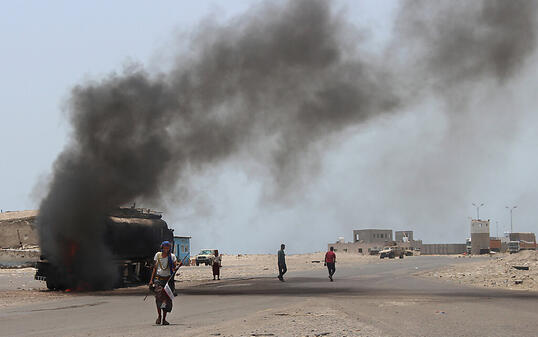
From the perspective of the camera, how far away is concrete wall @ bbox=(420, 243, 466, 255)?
132m

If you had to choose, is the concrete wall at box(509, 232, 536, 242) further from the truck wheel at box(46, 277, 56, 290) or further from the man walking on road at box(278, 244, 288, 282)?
the truck wheel at box(46, 277, 56, 290)

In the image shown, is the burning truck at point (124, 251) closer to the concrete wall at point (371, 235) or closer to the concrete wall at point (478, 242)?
the concrete wall at point (478, 242)

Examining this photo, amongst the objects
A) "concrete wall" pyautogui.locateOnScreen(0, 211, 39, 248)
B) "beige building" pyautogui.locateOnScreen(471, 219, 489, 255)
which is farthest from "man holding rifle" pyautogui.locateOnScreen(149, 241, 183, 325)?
"beige building" pyautogui.locateOnScreen(471, 219, 489, 255)

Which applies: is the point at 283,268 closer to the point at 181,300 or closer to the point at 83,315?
the point at 181,300

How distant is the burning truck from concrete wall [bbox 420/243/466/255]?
105507 millimetres

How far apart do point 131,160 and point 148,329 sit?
57.3 ft

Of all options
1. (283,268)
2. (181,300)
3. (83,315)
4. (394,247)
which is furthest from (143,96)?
(394,247)

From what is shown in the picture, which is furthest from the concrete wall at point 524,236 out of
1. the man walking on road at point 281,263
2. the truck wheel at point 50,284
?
the truck wheel at point 50,284

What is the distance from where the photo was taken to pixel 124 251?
2886cm

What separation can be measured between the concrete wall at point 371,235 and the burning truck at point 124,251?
109 metres

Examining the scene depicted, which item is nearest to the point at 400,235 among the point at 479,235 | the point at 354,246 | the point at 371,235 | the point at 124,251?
the point at 371,235

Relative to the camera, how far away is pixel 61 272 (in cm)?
2572

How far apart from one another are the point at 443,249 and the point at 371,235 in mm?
16084

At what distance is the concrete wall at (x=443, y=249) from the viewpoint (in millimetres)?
131500
